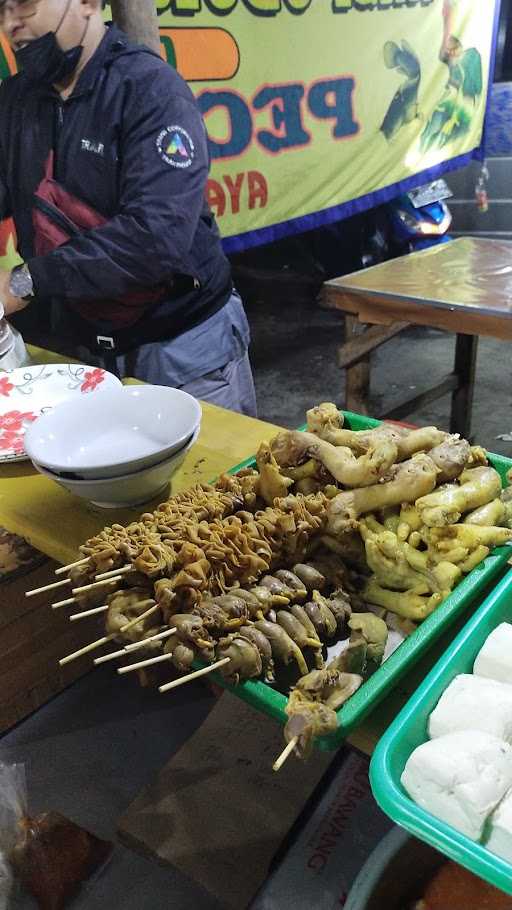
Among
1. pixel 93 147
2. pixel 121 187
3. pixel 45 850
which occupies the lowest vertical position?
pixel 45 850

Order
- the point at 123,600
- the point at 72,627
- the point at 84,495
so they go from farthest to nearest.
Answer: the point at 72,627 → the point at 84,495 → the point at 123,600

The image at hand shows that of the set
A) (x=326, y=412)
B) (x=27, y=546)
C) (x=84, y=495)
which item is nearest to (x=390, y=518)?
(x=326, y=412)

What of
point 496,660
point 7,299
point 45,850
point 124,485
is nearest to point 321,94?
point 7,299

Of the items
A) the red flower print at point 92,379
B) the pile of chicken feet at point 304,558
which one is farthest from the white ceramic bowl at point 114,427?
the red flower print at point 92,379

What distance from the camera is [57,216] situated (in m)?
3.01

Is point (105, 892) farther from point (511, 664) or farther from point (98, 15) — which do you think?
point (98, 15)

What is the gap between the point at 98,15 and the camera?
9.35 feet

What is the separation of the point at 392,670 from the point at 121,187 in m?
2.34

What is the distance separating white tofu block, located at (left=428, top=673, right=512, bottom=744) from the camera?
1123mm

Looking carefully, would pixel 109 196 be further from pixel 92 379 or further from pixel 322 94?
pixel 322 94

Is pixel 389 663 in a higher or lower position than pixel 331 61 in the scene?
lower

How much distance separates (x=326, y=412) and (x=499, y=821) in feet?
3.48

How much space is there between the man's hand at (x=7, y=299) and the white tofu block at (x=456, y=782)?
2641 millimetres

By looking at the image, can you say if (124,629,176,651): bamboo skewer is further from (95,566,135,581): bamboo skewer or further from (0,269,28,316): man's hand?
(0,269,28,316): man's hand
